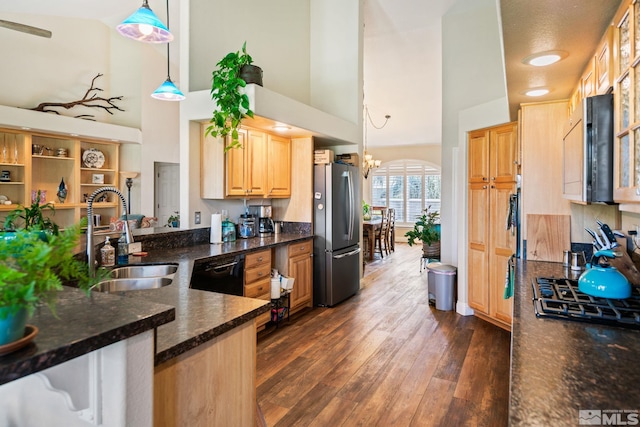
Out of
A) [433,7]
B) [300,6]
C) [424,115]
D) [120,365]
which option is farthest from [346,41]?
[120,365]

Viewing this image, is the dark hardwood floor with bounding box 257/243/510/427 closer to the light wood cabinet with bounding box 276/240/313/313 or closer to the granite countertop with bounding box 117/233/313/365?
the light wood cabinet with bounding box 276/240/313/313

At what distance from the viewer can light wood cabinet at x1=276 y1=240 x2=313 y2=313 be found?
4098 millimetres

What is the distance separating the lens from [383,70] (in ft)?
24.1

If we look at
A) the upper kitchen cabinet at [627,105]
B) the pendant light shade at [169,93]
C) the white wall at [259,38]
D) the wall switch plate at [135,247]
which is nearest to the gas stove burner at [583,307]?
the upper kitchen cabinet at [627,105]

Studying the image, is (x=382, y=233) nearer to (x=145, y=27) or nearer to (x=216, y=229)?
(x=216, y=229)

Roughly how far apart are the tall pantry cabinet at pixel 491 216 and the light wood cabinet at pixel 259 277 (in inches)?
84.3

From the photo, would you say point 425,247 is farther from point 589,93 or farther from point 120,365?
point 120,365

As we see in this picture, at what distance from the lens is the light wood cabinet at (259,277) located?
351cm

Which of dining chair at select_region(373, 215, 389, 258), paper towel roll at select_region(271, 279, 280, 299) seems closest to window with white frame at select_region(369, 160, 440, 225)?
dining chair at select_region(373, 215, 389, 258)

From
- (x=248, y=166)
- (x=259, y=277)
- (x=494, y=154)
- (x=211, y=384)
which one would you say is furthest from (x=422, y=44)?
(x=211, y=384)

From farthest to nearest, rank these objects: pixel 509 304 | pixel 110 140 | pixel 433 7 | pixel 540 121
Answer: pixel 110 140
pixel 433 7
pixel 509 304
pixel 540 121

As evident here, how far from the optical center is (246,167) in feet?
13.1

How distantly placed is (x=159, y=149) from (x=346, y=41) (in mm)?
4462

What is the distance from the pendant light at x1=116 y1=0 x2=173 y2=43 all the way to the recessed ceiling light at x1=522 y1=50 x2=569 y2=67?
2.44 m
